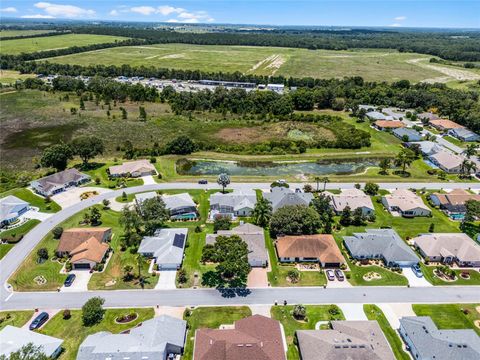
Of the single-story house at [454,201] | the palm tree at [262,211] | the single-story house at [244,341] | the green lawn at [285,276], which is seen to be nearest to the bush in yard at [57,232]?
the single-story house at [244,341]

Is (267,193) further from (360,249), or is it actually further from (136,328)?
(136,328)

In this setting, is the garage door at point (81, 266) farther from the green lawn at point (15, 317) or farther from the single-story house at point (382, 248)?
the single-story house at point (382, 248)

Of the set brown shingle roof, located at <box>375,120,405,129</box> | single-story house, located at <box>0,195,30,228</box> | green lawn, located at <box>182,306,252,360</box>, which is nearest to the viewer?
green lawn, located at <box>182,306,252,360</box>

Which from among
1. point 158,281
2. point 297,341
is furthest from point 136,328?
point 297,341

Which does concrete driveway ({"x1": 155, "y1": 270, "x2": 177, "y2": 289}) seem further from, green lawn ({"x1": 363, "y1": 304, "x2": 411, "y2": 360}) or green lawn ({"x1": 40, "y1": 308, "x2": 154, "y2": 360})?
green lawn ({"x1": 363, "y1": 304, "x2": 411, "y2": 360})

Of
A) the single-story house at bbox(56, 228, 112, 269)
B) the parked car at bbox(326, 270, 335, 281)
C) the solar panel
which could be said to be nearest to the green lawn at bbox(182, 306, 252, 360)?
the solar panel

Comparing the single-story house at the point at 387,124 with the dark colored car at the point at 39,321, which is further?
the single-story house at the point at 387,124
